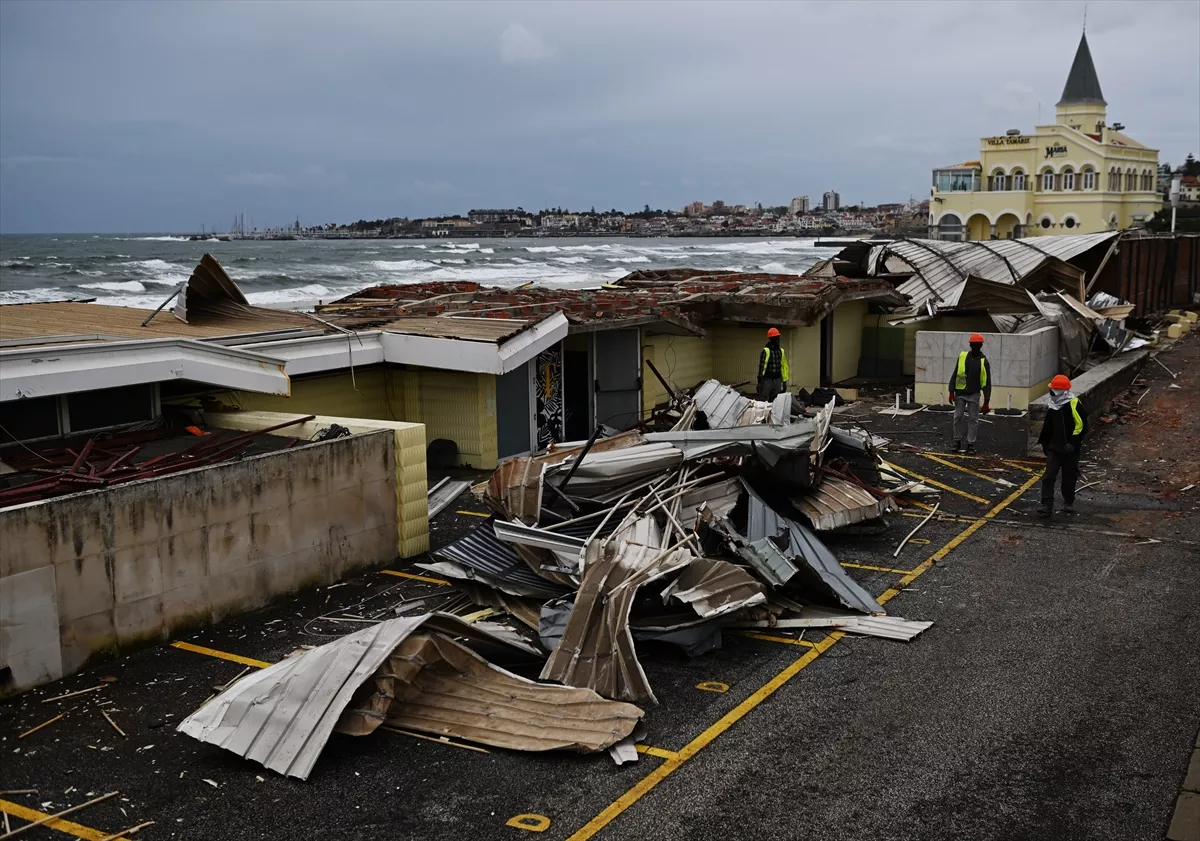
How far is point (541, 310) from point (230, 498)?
26.8 feet

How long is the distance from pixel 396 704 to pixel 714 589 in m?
2.97

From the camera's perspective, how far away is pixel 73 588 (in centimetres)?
889

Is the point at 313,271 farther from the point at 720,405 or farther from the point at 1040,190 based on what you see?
the point at 720,405

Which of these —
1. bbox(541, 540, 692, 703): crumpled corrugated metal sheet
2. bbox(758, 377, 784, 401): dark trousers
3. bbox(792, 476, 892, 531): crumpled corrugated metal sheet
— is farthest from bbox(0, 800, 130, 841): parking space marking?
bbox(758, 377, 784, 401): dark trousers

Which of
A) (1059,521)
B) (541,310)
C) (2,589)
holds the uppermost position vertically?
(541,310)

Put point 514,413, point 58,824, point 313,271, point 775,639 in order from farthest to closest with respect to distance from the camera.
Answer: point 313,271 → point 514,413 → point 775,639 → point 58,824

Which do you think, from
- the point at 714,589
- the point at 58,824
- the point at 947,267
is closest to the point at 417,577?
the point at 714,589

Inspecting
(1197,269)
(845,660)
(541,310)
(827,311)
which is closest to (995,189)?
(1197,269)

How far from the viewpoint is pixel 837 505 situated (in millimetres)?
12609

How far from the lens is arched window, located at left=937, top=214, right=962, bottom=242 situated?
94.4m

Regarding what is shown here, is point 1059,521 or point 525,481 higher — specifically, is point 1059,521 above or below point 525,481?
below

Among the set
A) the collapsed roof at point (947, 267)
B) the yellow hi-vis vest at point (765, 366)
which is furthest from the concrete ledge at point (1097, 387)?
the yellow hi-vis vest at point (765, 366)

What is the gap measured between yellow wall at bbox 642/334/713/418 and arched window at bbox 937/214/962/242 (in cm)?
7727

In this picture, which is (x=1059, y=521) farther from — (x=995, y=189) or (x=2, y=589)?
(x=995, y=189)
